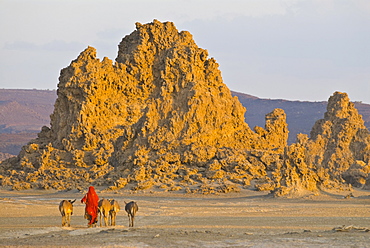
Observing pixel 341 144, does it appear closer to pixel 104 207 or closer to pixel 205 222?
pixel 205 222

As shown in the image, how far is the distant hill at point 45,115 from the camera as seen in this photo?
401 ft

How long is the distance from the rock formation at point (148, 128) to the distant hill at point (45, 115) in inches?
2314

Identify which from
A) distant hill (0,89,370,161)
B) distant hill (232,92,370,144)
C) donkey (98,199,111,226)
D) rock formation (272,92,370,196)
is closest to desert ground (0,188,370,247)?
donkey (98,199,111,226)

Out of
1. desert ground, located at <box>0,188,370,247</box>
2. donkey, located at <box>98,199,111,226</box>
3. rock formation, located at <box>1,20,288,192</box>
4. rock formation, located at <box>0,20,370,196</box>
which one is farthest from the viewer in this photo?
rock formation, located at <box>1,20,288,192</box>

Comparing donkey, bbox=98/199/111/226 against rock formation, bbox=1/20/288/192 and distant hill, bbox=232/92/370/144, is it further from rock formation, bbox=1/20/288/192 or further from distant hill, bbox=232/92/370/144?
distant hill, bbox=232/92/370/144

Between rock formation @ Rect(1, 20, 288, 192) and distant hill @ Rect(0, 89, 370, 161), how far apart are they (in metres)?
58.8

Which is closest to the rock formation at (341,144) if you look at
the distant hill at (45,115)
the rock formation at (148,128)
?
the rock formation at (148,128)

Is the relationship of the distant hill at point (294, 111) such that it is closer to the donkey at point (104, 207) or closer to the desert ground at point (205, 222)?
the desert ground at point (205, 222)

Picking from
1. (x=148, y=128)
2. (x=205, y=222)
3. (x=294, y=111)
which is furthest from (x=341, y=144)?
(x=294, y=111)

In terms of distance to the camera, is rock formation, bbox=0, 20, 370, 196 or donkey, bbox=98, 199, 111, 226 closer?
donkey, bbox=98, 199, 111, 226

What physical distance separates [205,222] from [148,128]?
1297 centimetres

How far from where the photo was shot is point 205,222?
63.4 ft

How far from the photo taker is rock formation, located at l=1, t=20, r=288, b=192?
31234 mm

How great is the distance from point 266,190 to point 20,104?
169 meters
